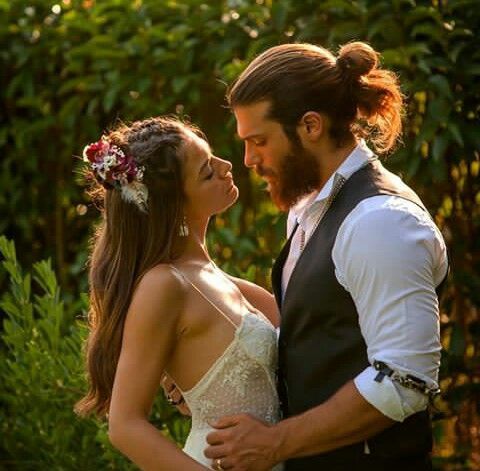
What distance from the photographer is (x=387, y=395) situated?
3004 mm

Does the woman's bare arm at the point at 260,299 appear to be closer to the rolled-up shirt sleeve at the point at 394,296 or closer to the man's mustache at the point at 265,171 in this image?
the man's mustache at the point at 265,171

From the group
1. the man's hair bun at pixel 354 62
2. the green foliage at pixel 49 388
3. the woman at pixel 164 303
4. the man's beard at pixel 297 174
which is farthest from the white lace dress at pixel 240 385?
the green foliage at pixel 49 388

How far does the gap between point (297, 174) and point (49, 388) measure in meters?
1.76

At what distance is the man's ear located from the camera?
331cm

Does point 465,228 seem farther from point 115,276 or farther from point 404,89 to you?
point 115,276

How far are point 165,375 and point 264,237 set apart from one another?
1635mm

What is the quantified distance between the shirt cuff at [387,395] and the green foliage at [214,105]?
4.92ft

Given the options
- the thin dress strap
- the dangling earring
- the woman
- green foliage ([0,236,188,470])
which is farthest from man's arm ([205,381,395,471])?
green foliage ([0,236,188,470])

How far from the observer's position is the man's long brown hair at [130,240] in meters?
3.38

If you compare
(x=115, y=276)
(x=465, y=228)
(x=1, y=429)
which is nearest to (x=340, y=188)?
(x=115, y=276)

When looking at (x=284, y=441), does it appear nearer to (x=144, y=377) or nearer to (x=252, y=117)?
(x=144, y=377)

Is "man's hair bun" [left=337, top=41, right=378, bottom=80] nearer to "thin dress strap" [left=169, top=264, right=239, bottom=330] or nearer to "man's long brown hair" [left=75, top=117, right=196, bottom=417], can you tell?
"man's long brown hair" [left=75, top=117, right=196, bottom=417]

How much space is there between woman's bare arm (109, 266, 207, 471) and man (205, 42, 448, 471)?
14 cm

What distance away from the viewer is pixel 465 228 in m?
4.86
